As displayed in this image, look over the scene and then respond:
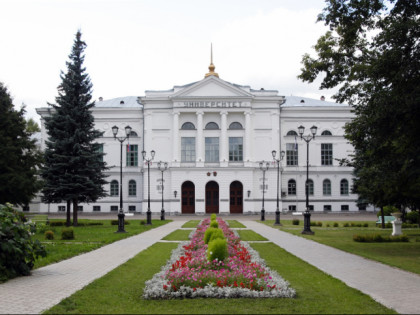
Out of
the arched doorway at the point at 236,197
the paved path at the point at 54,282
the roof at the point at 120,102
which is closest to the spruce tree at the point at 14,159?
the paved path at the point at 54,282

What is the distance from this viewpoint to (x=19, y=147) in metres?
31.0

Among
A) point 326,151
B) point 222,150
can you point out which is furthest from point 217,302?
point 326,151

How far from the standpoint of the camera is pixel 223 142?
60844mm

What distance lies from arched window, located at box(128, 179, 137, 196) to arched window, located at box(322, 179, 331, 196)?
25.6m

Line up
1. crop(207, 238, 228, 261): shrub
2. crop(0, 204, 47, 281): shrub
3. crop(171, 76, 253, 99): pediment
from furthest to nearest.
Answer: crop(171, 76, 253, 99): pediment → crop(207, 238, 228, 261): shrub → crop(0, 204, 47, 281): shrub

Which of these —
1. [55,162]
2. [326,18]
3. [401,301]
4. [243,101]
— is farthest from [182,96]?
[401,301]

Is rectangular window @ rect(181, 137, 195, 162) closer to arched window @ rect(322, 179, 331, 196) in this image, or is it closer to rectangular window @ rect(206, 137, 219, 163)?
rectangular window @ rect(206, 137, 219, 163)

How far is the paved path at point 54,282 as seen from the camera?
8617 millimetres

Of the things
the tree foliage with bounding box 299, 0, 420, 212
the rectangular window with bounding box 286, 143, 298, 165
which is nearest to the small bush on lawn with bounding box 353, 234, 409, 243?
the tree foliage with bounding box 299, 0, 420, 212

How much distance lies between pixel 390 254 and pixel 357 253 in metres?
1.15

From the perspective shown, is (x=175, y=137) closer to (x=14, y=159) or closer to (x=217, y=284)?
(x=14, y=159)

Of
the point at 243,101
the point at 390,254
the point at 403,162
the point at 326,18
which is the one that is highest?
the point at 243,101

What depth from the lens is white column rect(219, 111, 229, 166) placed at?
60562 mm

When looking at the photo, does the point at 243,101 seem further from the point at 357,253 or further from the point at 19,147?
the point at 357,253
